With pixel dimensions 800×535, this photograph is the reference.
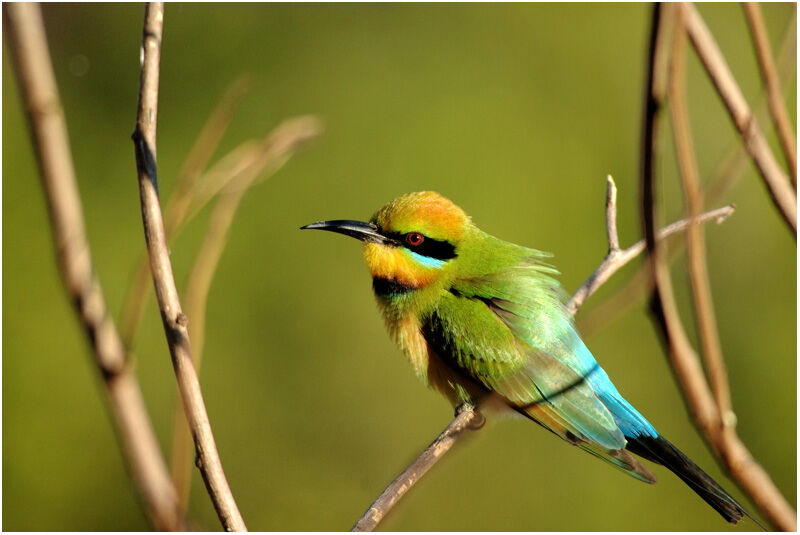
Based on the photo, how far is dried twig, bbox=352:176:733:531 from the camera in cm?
108

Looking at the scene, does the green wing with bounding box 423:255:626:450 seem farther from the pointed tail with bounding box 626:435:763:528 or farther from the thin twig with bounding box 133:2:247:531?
the thin twig with bounding box 133:2:247:531

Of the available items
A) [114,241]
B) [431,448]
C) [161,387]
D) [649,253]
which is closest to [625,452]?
[431,448]

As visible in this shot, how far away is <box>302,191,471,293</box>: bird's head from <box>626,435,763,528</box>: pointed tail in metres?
0.59

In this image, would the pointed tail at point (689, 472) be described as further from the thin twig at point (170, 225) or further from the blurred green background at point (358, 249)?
the blurred green background at point (358, 249)

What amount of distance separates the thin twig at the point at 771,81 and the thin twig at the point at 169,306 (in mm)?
596

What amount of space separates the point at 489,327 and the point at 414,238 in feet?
0.88

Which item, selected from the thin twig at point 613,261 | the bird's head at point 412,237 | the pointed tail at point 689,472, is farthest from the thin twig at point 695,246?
the bird's head at point 412,237

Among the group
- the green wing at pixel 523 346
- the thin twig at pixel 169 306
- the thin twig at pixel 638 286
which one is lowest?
the green wing at pixel 523 346

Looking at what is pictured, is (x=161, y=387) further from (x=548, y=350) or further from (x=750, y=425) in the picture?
(x=750, y=425)

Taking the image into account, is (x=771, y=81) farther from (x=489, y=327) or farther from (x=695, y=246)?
(x=489, y=327)

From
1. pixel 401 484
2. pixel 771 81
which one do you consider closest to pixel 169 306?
pixel 401 484

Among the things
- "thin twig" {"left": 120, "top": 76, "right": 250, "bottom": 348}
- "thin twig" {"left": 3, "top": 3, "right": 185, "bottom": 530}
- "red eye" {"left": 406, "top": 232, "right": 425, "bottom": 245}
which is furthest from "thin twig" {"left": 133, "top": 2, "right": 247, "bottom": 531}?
"red eye" {"left": 406, "top": 232, "right": 425, "bottom": 245}

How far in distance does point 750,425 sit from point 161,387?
2.40 metres

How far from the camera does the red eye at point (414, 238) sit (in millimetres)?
1895
